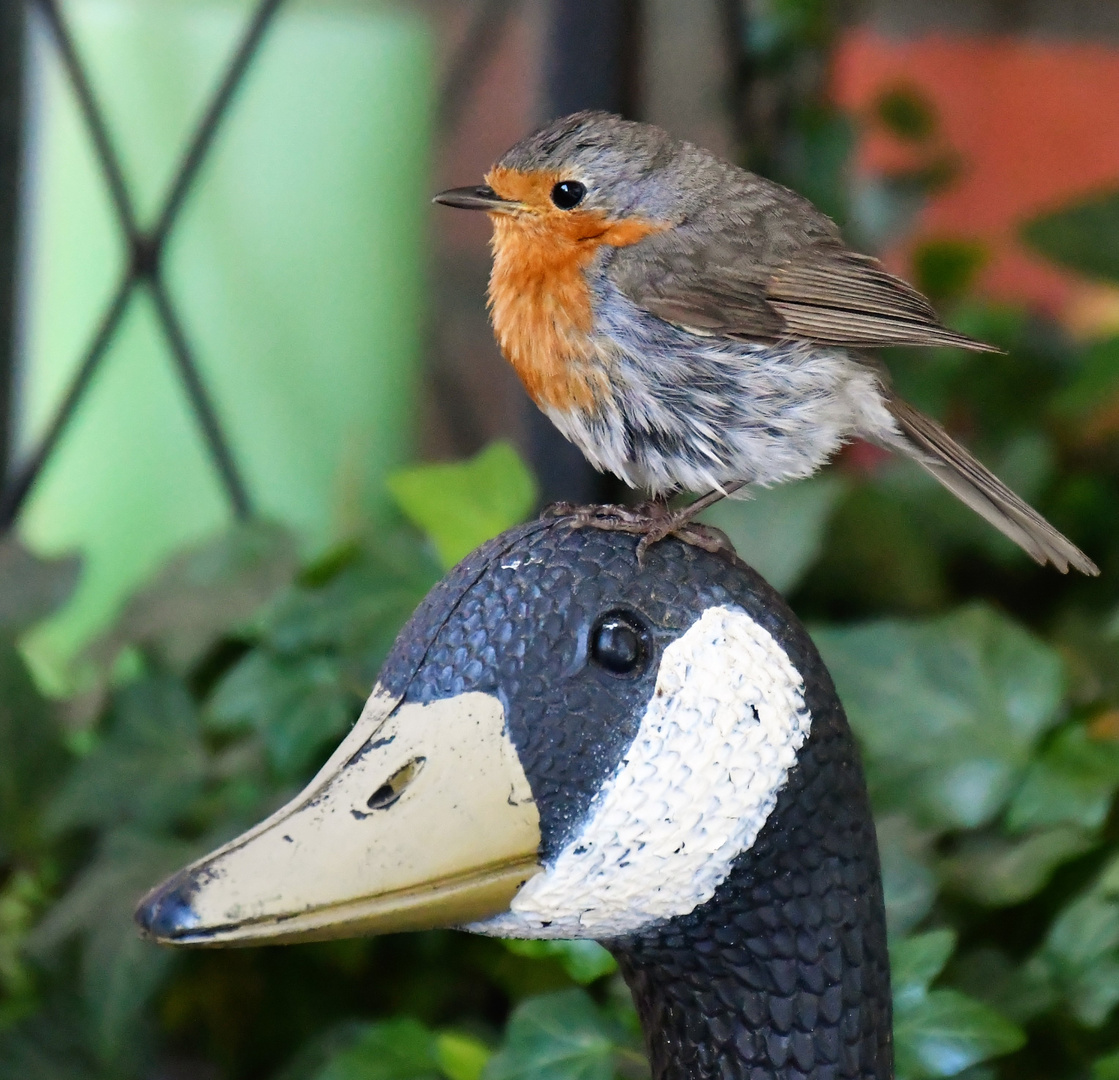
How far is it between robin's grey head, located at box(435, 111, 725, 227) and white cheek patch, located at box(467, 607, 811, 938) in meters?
0.29

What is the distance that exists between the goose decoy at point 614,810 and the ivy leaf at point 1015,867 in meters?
0.32

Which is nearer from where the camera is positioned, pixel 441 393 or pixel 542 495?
pixel 542 495

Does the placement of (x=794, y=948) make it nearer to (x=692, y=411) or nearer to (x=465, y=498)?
(x=692, y=411)

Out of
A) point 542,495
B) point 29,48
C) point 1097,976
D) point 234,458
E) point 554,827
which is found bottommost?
point 1097,976

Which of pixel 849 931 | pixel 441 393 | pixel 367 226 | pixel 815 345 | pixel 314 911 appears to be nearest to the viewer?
pixel 314 911

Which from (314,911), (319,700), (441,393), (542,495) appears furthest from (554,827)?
(441,393)

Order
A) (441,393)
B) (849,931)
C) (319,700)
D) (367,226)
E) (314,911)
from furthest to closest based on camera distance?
(441,393), (367,226), (319,700), (849,931), (314,911)

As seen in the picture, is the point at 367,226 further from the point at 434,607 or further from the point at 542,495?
the point at 434,607

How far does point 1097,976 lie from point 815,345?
0.42 metres

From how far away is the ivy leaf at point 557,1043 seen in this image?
2.42 feet

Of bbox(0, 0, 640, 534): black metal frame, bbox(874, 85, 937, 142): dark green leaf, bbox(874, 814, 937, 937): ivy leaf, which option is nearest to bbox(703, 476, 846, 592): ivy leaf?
bbox(0, 0, 640, 534): black metal frame

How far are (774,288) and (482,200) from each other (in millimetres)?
171

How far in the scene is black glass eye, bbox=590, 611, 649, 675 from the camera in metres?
0.56

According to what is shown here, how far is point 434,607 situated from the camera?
0.58 m
